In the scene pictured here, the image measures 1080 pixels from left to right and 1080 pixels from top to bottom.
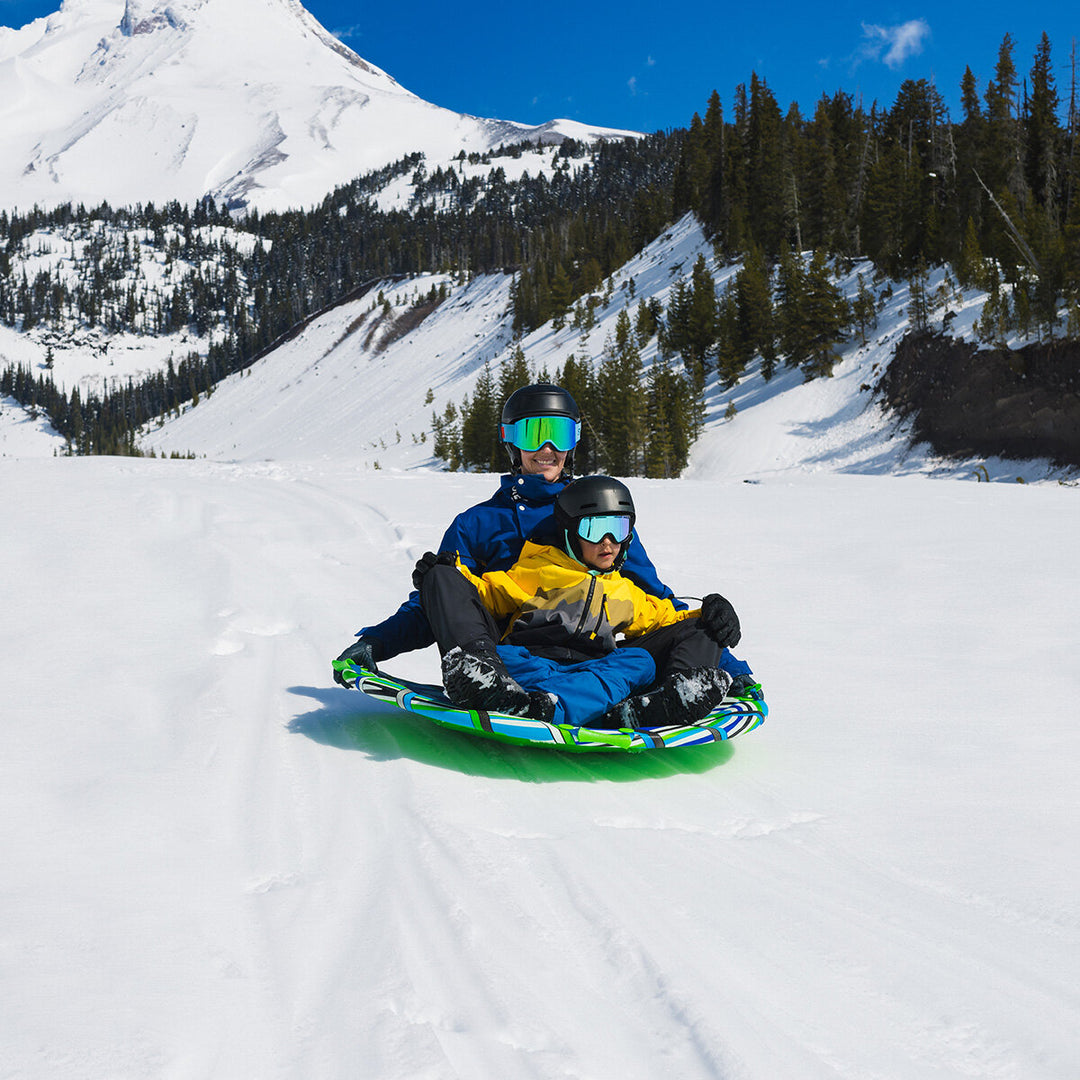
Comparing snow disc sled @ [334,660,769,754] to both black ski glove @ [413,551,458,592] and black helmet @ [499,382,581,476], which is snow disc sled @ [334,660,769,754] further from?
black helmet @ [499,382,581,476]

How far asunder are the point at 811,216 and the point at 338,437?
37.9 m

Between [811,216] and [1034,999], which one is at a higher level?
[811,216]

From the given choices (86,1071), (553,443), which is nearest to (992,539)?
(553,443)

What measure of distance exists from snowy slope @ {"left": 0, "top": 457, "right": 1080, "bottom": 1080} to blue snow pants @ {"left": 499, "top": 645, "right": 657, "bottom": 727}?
0.87 ft

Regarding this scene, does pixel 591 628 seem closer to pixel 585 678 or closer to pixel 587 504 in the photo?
pixel 585 678

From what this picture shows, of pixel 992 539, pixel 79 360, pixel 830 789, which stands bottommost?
pixel 830 789

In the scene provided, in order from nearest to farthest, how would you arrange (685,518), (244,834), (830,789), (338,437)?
(244,834) < (830,789) < (685,518) < (338,437)

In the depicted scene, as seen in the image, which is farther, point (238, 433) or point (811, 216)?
point (238, 433)

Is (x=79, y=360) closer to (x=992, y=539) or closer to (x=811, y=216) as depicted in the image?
(x=811, y=216)

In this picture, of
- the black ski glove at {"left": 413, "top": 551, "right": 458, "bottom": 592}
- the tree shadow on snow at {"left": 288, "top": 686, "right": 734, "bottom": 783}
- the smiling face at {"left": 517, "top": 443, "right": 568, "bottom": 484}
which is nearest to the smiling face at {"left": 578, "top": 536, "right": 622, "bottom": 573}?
the black ski glove at {"left": 413, "top": 551, "right": 458, "bottom": 592}

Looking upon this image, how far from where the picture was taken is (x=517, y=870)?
8.26 ft

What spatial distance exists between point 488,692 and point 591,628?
72 cm

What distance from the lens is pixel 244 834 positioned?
2.72 meters

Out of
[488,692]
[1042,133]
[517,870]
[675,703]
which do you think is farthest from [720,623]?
[1042,133]
